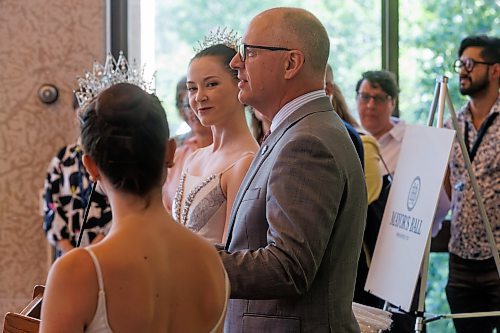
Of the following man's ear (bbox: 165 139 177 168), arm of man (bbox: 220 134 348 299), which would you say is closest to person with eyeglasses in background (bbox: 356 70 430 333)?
arm of man (bbox: 220 134 348 299)

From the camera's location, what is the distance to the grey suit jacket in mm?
2002

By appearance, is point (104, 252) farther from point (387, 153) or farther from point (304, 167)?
point (387, 153)

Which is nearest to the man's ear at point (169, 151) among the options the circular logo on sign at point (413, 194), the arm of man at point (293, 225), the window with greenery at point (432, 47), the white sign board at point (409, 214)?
the arm of man at point (293, 225)

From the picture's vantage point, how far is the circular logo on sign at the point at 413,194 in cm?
372

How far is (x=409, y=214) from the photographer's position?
3.73 meters

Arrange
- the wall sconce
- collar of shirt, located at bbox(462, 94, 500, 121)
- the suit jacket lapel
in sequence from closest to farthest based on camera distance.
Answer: the suit jacket lapel < collar of shirt, located at bbox(462, 94, 500, 121) < the wall sconce

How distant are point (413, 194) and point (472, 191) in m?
0.69

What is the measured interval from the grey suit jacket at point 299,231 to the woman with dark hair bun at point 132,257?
355mm

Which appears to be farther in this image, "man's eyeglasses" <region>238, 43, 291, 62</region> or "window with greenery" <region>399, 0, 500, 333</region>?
"window with greenery" <region>399, 0, 500, 333</region>

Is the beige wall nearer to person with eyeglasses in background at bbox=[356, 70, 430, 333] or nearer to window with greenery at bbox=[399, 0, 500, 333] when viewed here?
person with eyeglasses in background at bbox=[356, 70, 430, 333]

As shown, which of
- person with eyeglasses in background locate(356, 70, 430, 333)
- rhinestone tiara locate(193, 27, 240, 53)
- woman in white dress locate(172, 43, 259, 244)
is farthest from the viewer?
person with eyeglasses in background locate(356, 70, 430, 333)

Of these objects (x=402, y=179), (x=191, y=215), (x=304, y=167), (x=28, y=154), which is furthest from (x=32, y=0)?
(x=304, y=167)

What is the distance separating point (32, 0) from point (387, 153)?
7.36ft

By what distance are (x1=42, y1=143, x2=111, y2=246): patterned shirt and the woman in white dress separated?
6.34 ft
